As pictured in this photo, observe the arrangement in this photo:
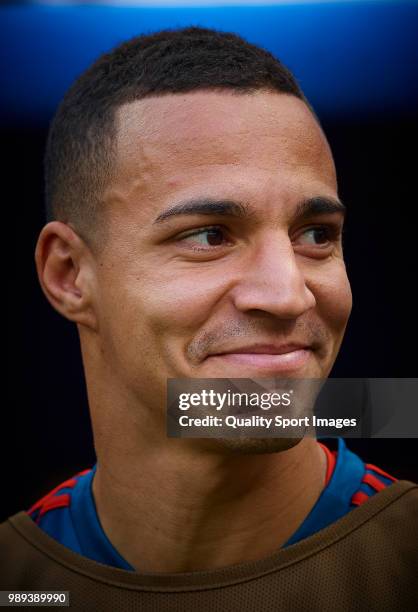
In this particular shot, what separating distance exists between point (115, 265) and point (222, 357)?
300mm

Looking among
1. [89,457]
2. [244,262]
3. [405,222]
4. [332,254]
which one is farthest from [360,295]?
[89,457]

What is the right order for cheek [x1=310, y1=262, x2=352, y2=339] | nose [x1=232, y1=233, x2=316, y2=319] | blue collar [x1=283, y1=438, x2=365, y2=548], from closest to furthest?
nose [x1=232, y1=233, x2=316, y2=319] < cheek [x1=310, y1=262, x2=352, y2=339] < blue collar [x1=283, y1=438, x2=365, y2=548]

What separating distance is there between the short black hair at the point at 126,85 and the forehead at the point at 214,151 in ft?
0.11

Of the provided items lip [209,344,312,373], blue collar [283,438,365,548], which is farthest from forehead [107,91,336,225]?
blue collar [283,438,365,548]

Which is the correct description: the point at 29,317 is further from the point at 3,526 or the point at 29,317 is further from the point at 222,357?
the point at 222,357

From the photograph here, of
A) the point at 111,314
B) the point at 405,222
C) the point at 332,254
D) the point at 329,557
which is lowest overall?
the point at 329,557

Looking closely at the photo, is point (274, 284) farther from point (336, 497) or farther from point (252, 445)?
point (336, 497)

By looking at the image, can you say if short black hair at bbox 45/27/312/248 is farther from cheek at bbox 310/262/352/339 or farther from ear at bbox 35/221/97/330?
cheek at bbox 310/262/352/339

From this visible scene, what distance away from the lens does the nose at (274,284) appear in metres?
1.49

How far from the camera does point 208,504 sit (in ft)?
5.63

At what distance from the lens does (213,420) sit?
158cm

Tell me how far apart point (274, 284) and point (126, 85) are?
56 centimetres

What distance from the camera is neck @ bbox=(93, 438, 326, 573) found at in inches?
66.9

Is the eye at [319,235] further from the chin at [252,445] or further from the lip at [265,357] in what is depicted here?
the chin at [252,445]
